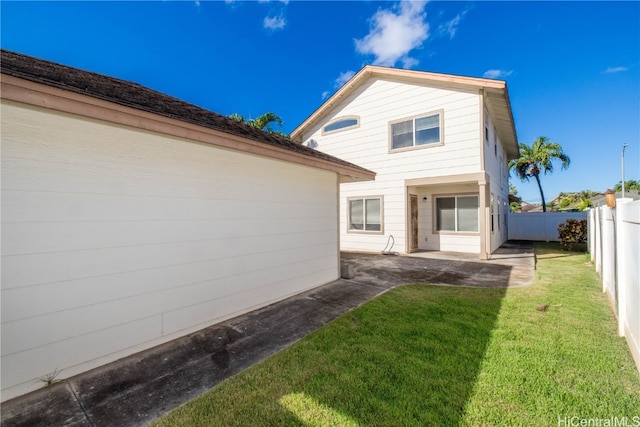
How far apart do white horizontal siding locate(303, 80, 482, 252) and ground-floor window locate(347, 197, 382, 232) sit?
28 cm

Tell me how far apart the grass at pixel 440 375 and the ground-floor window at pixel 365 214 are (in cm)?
757

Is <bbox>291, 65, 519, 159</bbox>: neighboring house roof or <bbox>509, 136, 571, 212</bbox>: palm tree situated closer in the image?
<bbox>291, 65, 519, 159</bbox>: neighboring house roof

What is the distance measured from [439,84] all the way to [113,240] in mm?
11437

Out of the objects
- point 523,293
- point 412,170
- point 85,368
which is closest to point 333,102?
point 412,170

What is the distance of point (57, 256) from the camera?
285 cm

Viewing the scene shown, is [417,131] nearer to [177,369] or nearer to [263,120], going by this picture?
[263,120]

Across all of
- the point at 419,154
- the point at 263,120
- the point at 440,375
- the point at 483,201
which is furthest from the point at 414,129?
the point at 440,375

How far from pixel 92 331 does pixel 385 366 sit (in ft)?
11.1

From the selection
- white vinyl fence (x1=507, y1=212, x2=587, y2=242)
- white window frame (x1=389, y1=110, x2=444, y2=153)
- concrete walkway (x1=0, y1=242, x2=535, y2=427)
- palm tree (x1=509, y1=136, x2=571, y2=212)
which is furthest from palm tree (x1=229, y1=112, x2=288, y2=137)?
palm tree (x1=509, y1=136, x2=571, y2=212)

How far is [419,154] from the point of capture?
10.9 meters

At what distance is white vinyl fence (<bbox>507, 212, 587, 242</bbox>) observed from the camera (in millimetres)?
15555

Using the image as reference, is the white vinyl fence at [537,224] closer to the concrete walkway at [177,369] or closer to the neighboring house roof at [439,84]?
the neighboring house roof at [439,84]

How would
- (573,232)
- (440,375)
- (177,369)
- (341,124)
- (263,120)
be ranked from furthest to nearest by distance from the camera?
(263,120) < (341,124) < (573,232) < (177,369) < (440,375)

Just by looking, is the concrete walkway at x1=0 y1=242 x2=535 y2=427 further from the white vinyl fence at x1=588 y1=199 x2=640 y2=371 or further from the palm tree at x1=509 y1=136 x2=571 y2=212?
the palm tree at x1=509 y1=136 x2=571 y2=212
